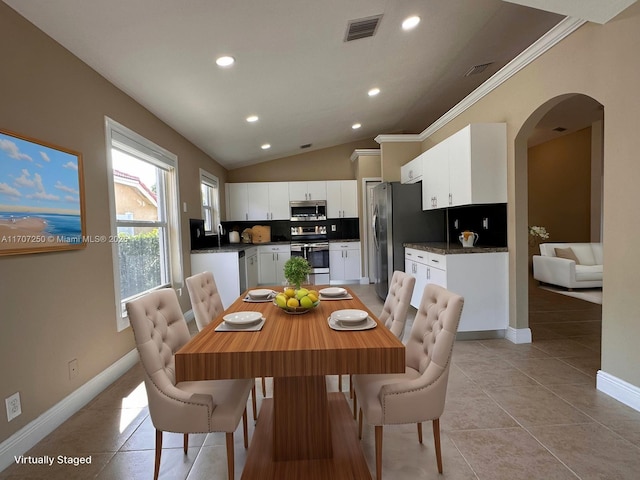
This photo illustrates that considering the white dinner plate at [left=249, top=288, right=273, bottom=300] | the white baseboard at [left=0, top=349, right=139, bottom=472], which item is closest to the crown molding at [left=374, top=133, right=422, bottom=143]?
the white dinner plate at [left=249, top=288, right=273, bottom=300]

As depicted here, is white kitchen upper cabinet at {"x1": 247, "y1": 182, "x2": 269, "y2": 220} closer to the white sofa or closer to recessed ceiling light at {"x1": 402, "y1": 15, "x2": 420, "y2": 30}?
recessed ceiling light at {"x1": 402, "y1": 15, "x2": 420, "y2": 30}

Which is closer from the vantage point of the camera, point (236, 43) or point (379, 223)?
point (236, 43)

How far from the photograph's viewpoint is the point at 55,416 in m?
2.04

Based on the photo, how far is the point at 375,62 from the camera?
3.35m

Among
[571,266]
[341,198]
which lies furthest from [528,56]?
[341,198]

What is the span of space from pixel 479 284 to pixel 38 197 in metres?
3.55

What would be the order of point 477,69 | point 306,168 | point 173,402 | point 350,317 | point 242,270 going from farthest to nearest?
point 306,168
point 242,270
point 477,69
point 350,317
point 173,402

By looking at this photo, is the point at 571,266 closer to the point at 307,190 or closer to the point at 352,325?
the point at 307,190

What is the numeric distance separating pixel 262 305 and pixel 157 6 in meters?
1.80

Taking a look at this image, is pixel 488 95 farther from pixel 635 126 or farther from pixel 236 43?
pixel 236 43

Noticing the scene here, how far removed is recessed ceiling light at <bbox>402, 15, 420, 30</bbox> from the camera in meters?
2.72

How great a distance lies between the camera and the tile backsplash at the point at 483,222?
3.44m

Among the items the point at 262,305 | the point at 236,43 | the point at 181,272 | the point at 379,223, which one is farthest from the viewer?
the point at 379,223

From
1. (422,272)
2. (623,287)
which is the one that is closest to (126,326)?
(422,272)
